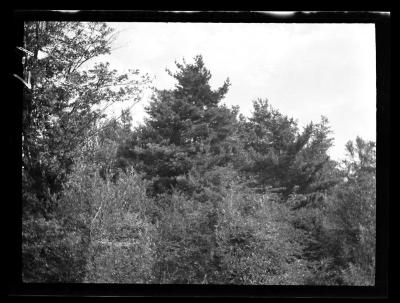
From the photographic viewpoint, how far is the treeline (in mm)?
5438

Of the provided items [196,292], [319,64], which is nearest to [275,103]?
[319,64]

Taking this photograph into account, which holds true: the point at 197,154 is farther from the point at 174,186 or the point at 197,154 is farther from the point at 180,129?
the point at 174,186

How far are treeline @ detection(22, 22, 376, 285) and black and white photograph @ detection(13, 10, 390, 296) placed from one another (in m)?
0.02

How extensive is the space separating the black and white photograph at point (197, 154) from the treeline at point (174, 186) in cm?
2

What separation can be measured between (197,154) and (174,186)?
0.81 m

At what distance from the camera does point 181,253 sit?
6.77 m

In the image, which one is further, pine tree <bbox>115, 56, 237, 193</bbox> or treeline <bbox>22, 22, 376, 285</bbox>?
pine tree <bbox>115, 56, 237, 193</bbox>

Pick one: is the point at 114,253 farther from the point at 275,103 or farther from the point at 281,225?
the point at 275,103

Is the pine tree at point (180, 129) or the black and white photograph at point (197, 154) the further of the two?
the pine tree at point (180, 129)

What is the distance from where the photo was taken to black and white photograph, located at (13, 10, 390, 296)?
547 cm

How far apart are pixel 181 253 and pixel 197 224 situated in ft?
1.56

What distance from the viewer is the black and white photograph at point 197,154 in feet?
18.0

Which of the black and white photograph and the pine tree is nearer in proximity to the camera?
the black and white photograph
